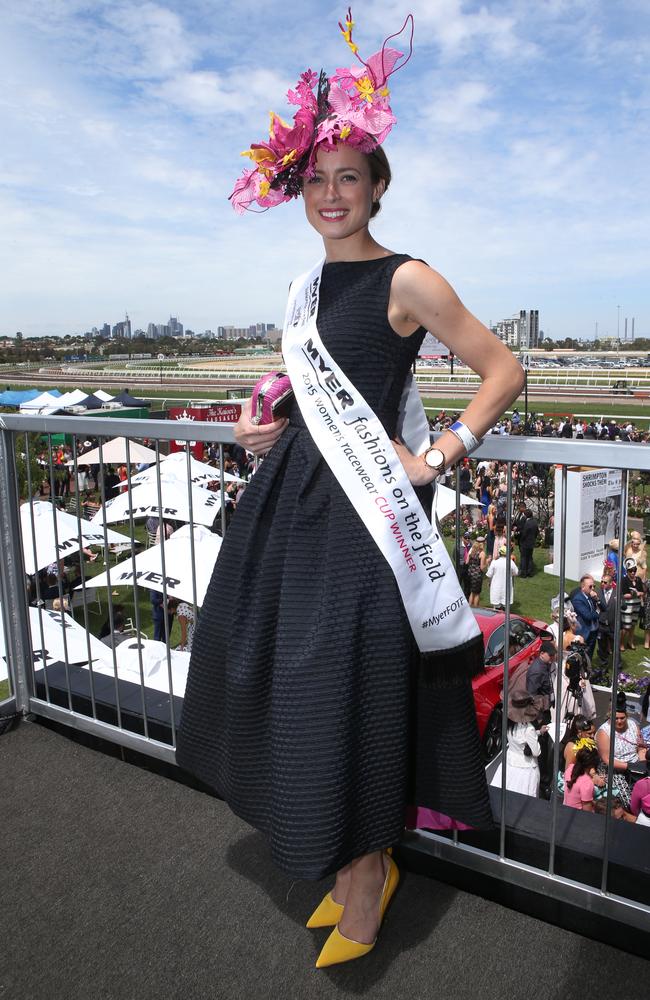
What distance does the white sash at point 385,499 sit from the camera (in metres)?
1.45

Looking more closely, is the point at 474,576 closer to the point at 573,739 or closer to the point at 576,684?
the point at 576,684

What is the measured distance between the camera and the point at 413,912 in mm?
1816

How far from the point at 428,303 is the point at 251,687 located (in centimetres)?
85

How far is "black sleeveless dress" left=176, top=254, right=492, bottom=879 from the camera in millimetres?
1446

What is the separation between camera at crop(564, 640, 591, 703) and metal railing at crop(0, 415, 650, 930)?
4968 millimetres

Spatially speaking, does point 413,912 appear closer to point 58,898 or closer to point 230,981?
point 230,981

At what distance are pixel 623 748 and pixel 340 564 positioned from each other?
540cm

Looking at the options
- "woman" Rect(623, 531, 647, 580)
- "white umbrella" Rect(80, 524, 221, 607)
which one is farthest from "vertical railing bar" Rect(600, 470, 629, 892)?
"woman" Rect(623, 531, 647, 580)

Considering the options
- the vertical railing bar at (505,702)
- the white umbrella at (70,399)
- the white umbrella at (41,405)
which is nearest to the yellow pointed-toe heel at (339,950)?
the vertical railing bar at (505,702)

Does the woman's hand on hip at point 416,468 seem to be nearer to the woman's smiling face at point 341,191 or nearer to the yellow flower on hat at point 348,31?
the woman's smiling face at point 341,191

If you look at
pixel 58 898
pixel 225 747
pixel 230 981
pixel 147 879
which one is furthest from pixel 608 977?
pixel 58 898

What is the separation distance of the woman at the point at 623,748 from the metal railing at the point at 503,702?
3637 mm

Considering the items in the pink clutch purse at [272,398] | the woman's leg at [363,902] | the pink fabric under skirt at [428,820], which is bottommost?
the woman's leg at [363,902]

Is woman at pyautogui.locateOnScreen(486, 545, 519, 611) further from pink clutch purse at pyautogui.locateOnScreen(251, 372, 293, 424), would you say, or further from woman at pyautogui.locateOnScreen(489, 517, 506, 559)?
pink clutch purse at pyautogui.locateOnScreen(251, 372, 293, 424)
